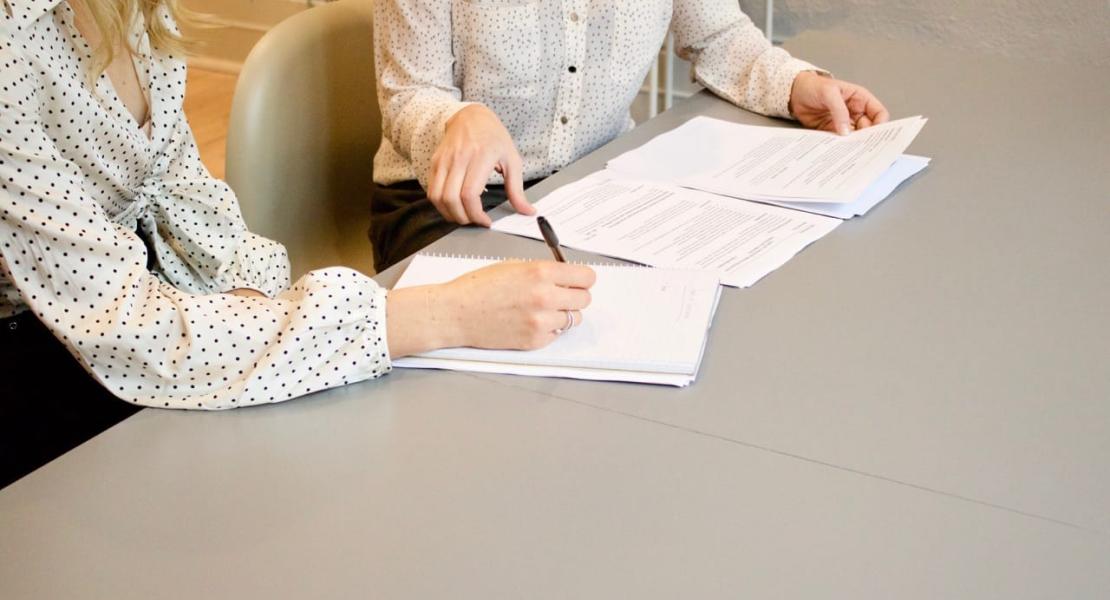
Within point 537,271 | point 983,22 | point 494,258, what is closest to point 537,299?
point 537,271

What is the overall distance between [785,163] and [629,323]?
1.58 feet

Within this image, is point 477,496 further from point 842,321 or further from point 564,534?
point 842,321

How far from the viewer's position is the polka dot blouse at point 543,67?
1.47 meters

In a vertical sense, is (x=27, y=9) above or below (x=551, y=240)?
above

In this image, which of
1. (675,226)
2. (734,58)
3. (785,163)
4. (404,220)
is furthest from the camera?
(734,58)

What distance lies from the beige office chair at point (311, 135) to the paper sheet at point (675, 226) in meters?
0.42

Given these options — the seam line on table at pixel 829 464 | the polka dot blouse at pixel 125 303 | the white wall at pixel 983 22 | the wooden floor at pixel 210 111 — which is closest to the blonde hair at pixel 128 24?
the polka dot blouse at pixel 125 303

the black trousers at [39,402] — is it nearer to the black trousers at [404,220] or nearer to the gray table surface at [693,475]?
the gray table surface at [693,475]

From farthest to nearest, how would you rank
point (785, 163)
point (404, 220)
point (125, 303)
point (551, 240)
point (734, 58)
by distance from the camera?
point (734, 58)
point (404, 220)
point (785, 163)
point (551, 240)
point (125, 303)

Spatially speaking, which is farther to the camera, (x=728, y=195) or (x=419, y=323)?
(x=728, y=195)

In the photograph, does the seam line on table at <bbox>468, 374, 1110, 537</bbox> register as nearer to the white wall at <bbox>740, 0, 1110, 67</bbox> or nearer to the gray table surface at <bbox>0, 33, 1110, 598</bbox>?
the gray table surface at <bbox>0, 33, 1110, 598</bbox>

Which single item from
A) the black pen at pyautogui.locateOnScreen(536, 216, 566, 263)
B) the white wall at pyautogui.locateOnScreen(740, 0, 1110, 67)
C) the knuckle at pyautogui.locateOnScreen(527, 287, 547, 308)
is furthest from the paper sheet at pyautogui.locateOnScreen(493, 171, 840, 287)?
the white wall at pyautogui.locateOnScreen(740, 0, 1110, 67)

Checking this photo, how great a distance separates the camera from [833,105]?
1.47 metres

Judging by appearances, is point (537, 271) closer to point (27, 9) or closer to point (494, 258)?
point (494, 258)
